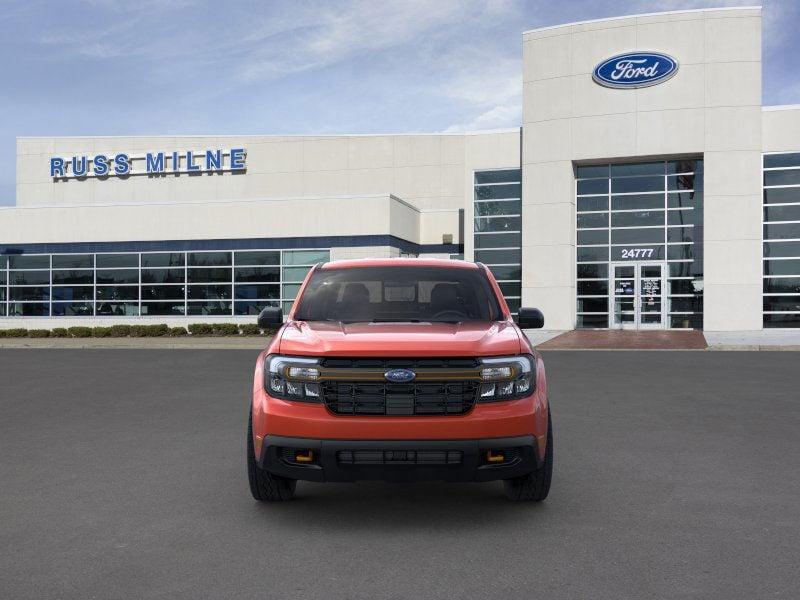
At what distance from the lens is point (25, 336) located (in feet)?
108

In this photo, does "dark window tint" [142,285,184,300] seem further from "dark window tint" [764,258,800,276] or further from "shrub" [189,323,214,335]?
"dark window tint" [764,258,800,276]

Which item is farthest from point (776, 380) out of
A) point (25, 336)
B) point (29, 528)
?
point (25, 336)

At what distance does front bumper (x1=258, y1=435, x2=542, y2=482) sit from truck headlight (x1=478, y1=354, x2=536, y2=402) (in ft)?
0.94

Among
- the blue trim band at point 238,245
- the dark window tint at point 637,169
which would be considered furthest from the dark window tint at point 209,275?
the dark window tint at point 637,169

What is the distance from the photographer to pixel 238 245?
3544cm

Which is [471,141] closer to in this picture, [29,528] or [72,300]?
[72,300]

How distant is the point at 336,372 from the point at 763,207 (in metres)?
29.6

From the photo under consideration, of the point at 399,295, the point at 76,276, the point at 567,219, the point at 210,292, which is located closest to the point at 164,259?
the point at 210,292

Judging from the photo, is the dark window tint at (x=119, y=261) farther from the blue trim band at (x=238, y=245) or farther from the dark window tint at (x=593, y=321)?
the dark window tint at (x=593, y=321)

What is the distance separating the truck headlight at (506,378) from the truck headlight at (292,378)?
3.51ft

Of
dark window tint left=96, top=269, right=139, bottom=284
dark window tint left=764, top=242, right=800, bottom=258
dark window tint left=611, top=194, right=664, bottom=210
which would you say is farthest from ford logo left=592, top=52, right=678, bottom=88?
dark window tint left=96, top=269, right=139, bottom=284

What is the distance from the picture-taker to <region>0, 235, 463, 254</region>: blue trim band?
3397 cm

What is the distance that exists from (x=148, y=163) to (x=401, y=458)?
42.1m

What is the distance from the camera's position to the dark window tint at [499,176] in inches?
1362
